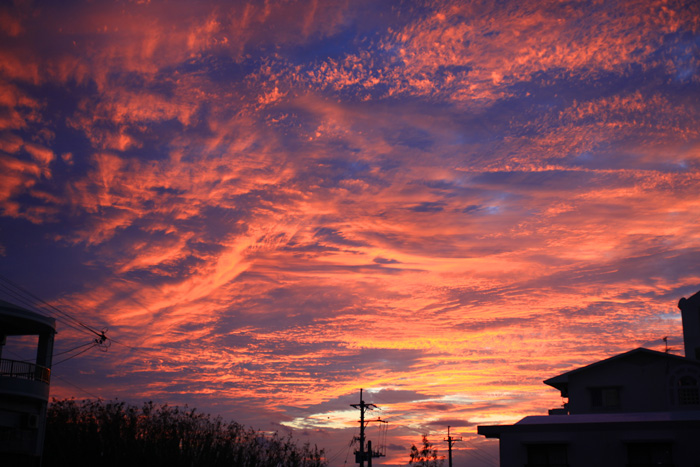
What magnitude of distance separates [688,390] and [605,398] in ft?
16.4

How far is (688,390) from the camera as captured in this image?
39875mm

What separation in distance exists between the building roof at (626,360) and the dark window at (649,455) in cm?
1489

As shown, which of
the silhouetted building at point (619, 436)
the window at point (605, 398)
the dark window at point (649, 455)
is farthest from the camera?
the window at point (605, 398)

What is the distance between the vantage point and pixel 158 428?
55.4m

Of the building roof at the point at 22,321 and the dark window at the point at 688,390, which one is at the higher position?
the building roof at the point at 22,321

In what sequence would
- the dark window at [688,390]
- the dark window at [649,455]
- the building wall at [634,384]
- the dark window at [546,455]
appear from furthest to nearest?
the building wall at [634,384], the dark window at [688,390], the dark window at [546,455], the dark window at [649,455]

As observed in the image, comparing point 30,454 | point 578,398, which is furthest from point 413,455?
point 30,454

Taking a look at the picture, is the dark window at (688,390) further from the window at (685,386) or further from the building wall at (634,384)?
the building wall at (634,384)

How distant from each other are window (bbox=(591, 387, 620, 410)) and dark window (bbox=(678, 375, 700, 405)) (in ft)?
12.3

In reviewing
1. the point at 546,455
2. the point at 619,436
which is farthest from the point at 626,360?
the point at 546,455

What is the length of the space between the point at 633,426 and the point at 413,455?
58.2 m

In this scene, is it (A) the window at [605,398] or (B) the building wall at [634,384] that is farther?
(A) the window at [605,398]

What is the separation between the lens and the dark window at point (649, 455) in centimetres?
2711

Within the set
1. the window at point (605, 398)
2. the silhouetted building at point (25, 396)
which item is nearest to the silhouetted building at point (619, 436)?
the window at point (605, 398)
